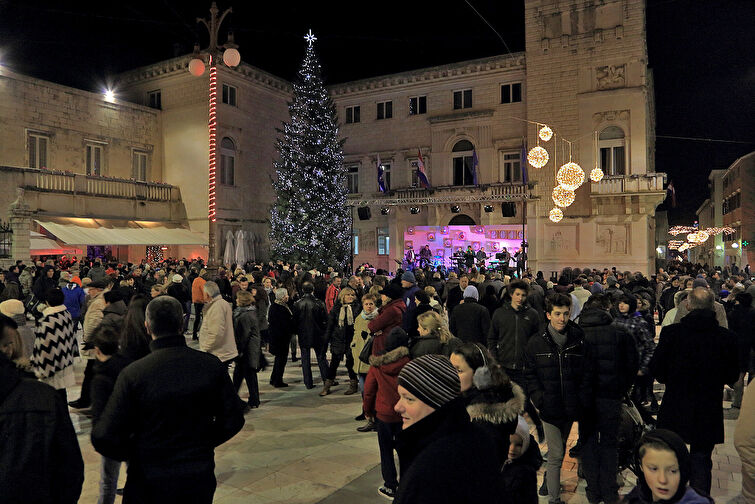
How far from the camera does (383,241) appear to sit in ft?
103

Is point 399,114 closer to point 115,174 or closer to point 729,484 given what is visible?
point 115,174

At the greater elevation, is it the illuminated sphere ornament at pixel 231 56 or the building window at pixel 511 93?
the building window at pixel 511 93

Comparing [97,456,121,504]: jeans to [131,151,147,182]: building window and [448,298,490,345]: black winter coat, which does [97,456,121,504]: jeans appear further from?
[131,151,147,182]: building window

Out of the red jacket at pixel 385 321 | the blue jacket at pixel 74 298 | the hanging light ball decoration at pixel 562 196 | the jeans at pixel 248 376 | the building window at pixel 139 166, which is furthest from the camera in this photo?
the building window at pixel 139 166

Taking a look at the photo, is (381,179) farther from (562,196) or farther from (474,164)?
(562,196)

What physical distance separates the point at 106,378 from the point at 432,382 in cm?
283

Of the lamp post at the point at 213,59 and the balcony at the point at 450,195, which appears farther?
the balcony at the point at 450,195

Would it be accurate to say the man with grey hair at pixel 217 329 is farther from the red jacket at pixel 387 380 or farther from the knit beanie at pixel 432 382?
the knit beanie at pixel 432 382

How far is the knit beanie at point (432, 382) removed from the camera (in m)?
1.86

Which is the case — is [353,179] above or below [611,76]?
below

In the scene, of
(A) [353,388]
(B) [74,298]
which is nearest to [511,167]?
(A) [353,388]

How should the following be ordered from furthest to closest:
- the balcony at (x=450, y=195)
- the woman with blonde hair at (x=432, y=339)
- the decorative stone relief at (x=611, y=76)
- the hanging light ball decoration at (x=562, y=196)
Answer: the balcony at (x=450, y=195), the decorative stone relief at (x=611, y=76), the hanging light ball decoration at (x=562, y=196), the woman with blonde hair at (x=432, y=339)

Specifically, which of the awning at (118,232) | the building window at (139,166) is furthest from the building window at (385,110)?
the building window at (139,166)

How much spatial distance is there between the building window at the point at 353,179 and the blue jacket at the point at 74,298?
23.4 metres
